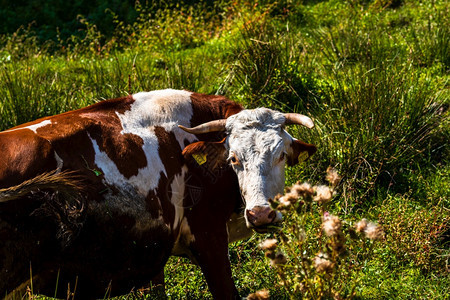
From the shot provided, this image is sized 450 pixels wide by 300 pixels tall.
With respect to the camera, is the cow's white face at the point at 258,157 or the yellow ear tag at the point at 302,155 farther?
the yellow ear tag at the point at 302,155

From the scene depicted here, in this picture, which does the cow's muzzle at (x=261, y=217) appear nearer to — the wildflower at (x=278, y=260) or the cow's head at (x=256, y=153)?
the cow's head at (x=256, y=153)

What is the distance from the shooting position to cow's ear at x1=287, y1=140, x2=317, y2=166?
5508 mm

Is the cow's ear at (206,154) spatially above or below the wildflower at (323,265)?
below

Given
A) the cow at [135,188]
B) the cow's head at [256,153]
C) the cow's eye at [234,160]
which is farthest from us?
the cow's eye at [234,160]

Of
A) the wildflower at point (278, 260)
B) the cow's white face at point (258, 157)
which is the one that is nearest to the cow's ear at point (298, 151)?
the cow's white face at point (258, 157)

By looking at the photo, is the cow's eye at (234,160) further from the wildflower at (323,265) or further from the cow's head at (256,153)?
the wildflower at (323,265)

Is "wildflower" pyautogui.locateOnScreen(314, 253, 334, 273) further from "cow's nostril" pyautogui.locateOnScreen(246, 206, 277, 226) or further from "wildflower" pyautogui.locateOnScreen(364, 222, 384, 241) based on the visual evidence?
"cow's nostril" pyautogui.locateOnScreen(246, 206, 277, 226)

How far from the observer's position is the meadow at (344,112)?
548cm

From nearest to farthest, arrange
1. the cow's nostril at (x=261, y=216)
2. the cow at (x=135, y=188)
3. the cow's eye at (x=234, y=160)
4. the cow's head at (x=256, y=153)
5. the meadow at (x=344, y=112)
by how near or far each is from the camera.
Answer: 1. the cow at (x=135, y=188)
2. the cow's nostril at (x=261, y=216)
3. the cow's head at (x=256, y=153)
4. the cow's eye at (x=234, y=160)
5. the meadow at (x=344, y=112)

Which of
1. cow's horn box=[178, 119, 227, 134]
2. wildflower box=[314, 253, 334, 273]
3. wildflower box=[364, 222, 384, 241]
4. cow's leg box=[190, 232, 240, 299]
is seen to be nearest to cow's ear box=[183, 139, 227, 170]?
cow's horn box=[178, 119, 227, 134]

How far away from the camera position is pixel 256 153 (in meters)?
5.07

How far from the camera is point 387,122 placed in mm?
6973

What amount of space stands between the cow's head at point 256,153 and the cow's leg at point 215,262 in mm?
471

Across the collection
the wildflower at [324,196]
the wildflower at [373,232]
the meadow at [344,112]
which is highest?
the wildflower at [324,196]
